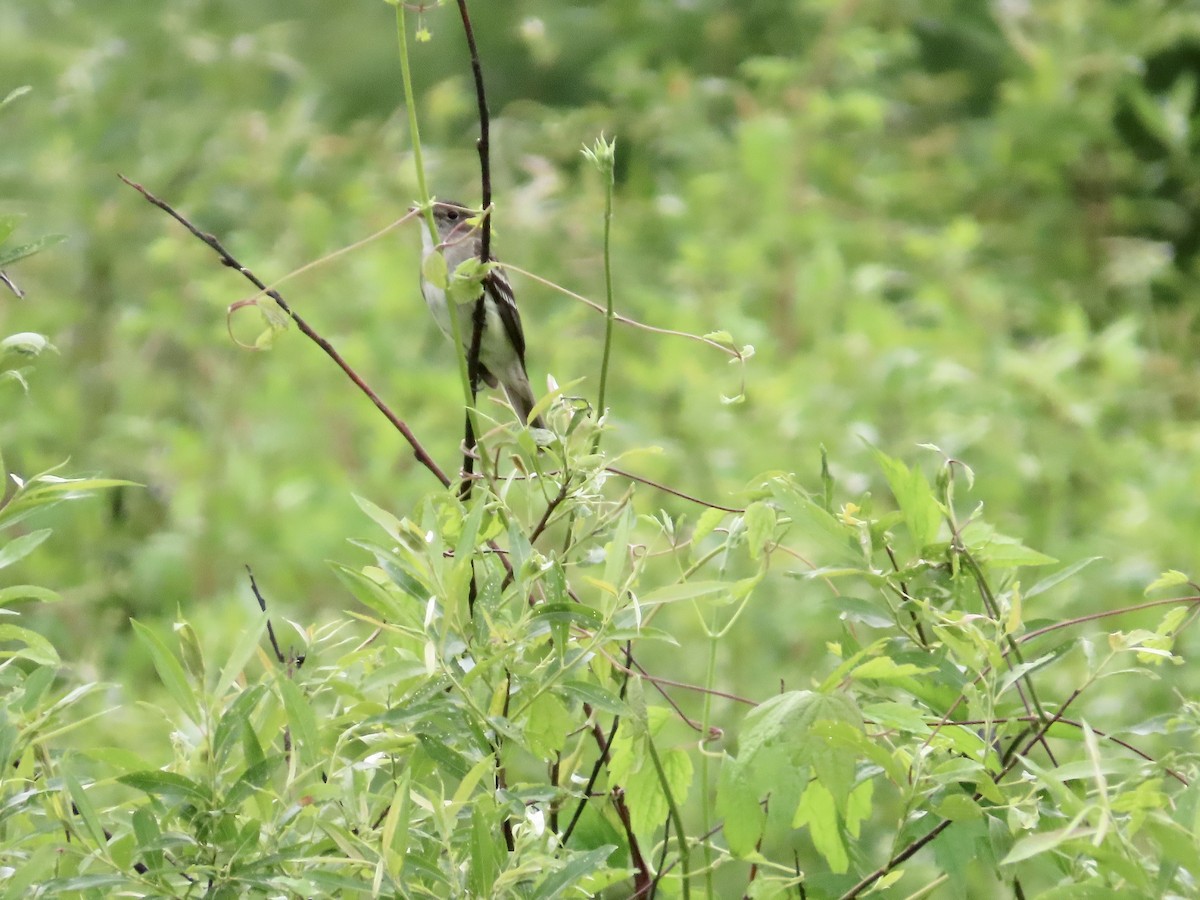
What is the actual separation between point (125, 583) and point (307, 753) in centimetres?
357

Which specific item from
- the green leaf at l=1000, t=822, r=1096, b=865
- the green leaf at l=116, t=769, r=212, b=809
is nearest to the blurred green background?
the green leaf at l=116, t=769, r=212, b=809

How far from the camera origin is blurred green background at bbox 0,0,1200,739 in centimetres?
439

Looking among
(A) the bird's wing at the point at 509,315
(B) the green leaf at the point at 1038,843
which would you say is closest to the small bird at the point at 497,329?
(A) the bird's wing at the point at 509,315

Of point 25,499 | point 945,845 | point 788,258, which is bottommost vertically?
point 788,258

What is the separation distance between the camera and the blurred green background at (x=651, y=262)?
14.4 ft

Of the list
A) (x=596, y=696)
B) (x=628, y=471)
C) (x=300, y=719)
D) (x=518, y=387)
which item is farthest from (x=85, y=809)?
(x=518, y=387)

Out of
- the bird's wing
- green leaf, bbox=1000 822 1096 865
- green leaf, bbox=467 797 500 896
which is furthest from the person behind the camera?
the bird's wing

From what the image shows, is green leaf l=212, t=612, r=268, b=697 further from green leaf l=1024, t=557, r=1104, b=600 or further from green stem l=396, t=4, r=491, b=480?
green leaf l=1024, t=557, r=1104, b=600

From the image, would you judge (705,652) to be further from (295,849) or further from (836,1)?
(836,1)

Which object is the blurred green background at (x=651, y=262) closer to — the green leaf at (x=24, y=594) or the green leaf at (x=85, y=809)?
the green leaf at (x=24, y=594)

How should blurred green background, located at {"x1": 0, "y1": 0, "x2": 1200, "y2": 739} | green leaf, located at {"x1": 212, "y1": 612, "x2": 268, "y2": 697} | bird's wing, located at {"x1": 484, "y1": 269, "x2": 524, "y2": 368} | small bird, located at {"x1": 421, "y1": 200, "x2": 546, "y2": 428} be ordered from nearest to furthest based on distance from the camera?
green leaf, located at {"x1": 212, "y1": 612, "x2": 268, "y2": 697}
small bird, located at {"x1": 421, "y1": 200, "x2": 546, "y2": 428}
bird's wing, located at {"x1": 484, "y1": 269, "x2": 524, "y2": 368}
blurred green background, located at {"x1": 0, "y1": 0, "x2": 1200, "y2": 739}

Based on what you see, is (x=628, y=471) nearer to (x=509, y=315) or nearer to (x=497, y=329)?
(x=509, y=315)

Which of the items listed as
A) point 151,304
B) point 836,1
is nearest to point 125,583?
point 151,304

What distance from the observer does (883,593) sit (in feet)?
4.44
